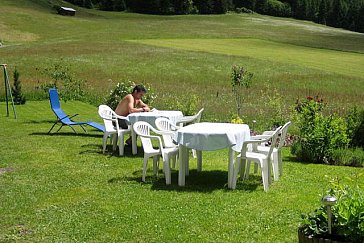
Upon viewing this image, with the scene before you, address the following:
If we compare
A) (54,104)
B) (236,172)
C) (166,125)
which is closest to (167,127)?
(166,125)

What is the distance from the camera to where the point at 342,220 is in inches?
195

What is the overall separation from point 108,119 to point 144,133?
221cm

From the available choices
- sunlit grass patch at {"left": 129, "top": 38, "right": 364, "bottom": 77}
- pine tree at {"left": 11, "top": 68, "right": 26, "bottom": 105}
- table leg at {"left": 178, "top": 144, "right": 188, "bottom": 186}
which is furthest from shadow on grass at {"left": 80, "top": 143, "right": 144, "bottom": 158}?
sunlit grass patch at {"left": 129, "top": 38, "right": 364, "bottom": 77}

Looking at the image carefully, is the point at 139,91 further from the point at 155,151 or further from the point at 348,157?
the point at 348,157

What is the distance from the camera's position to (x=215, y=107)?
20.9 meters

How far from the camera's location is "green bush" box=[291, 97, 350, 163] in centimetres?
1186

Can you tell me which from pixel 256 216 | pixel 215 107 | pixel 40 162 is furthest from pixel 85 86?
pixel 256 216

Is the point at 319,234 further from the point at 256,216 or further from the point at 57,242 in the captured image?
the point at 57,242

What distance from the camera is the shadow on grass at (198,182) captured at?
9.30m

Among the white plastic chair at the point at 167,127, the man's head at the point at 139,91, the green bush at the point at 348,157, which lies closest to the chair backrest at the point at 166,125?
the white plastic chair at the point at 167,127

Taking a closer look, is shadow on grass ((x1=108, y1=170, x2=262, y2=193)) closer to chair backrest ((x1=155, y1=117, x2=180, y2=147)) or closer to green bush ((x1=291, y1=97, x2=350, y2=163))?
chair backrest ((x1=155, y1=117, x2=180, y2=147))

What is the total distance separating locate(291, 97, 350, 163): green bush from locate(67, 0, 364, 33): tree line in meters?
103

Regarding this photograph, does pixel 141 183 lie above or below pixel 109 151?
above

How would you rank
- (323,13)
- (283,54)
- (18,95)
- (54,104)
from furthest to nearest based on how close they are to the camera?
(323,13) → (283,54) → (18,95) → (54,104)
